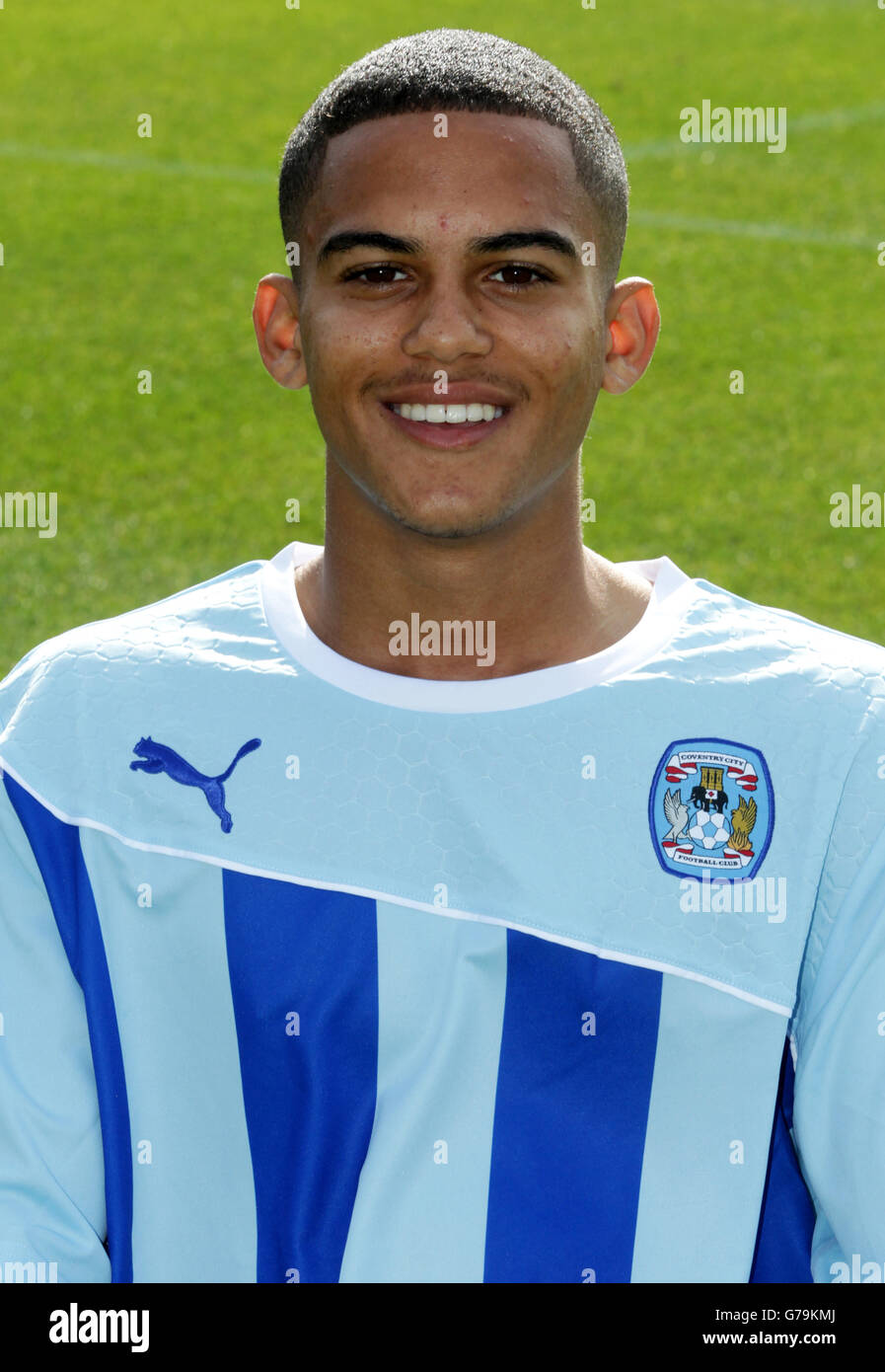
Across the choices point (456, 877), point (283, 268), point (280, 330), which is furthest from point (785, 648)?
point (283, 268)

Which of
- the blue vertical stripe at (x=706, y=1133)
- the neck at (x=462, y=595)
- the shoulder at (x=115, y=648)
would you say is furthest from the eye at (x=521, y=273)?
the blue vertical stripe at (x=706, y=1133)

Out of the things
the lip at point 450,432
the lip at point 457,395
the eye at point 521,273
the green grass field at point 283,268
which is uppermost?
the green grass field at point 283,268

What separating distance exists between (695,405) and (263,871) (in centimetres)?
584

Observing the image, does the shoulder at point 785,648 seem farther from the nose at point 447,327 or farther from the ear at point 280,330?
the ear at point 280,330

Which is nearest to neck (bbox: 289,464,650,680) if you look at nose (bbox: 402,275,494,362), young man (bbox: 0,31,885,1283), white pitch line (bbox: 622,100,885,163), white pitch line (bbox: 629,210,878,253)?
young man (bbox: 0,31,885,1283)

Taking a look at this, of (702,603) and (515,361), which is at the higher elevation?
(515,361)

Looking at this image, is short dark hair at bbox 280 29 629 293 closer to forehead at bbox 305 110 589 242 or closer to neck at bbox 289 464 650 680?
forehead at bbox 305 110 589 242

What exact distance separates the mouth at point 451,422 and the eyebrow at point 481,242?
172 mm

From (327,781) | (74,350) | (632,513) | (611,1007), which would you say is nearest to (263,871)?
(327,781)

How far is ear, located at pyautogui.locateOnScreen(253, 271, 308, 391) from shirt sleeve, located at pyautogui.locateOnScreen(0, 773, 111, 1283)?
636mm

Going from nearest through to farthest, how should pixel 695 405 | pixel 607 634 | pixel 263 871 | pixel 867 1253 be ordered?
1. pixel 867 1253
2. pixel 263 871
3. pixel 607 634
4. pixel 695 405

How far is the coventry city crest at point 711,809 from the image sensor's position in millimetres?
2104
